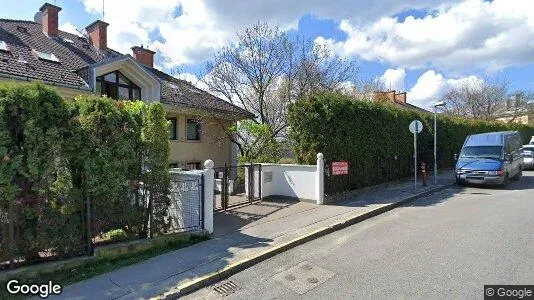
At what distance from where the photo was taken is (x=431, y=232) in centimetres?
736

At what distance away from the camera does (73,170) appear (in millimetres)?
6094

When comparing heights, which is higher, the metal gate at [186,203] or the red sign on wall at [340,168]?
the red sign on wall at [340,168]

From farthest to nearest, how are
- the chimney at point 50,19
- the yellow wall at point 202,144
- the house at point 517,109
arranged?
the house at point 517,109 < the chimney at point 50,19 < the yellow wall at point 202,144

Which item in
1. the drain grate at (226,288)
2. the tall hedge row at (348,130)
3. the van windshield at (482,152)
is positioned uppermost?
the tall hedge row at (348,130)

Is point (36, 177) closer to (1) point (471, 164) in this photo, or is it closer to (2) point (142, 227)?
(2) point (142, 227)

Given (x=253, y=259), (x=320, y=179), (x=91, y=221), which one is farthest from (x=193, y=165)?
(x=253, y=259)

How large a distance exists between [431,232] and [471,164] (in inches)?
332

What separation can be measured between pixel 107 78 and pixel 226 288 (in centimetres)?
1321

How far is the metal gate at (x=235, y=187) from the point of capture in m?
9.74

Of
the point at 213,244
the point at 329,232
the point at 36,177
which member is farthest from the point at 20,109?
the point at 329,232

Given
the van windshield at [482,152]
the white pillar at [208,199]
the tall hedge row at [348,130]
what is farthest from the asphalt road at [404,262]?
the van windshield at [482,152]

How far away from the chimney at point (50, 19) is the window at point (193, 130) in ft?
26.3

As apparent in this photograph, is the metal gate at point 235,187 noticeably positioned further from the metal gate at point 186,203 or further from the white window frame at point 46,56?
the white window frame at point 46,56

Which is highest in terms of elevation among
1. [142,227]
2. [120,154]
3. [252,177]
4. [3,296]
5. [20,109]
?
[20,109]
